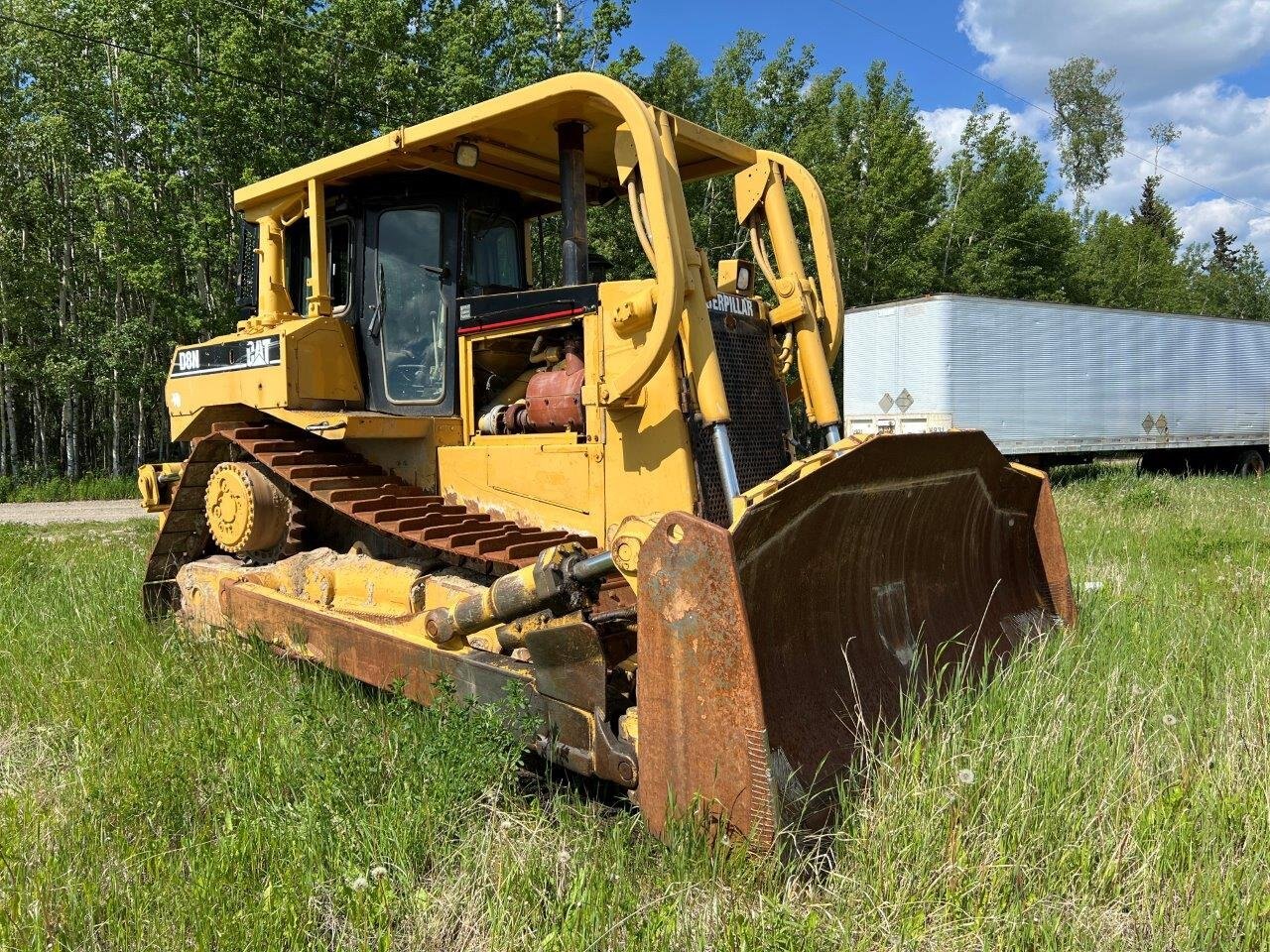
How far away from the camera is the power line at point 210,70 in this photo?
1650 centimetres

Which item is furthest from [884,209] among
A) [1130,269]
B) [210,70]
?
[1130,269]

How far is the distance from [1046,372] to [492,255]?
14.1 m

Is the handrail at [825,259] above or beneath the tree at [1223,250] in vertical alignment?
beneath

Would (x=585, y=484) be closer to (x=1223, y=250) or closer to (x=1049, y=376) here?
(x=1049, y=376)

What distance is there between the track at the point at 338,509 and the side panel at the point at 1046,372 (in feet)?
39.0

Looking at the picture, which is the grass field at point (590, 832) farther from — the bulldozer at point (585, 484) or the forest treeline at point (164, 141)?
the forest treeline at point (164, 141)

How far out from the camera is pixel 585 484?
162 inches

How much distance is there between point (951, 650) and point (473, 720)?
202cm

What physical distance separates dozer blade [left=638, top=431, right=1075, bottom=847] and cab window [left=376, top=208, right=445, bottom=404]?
244cm

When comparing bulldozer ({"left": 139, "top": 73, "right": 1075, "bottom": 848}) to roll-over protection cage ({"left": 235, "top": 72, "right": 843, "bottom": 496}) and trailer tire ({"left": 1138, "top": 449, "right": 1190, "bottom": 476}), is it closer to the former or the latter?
roll-over protection cage ({"left": 235, "top": 72, "right": 843, "bottom": 496})

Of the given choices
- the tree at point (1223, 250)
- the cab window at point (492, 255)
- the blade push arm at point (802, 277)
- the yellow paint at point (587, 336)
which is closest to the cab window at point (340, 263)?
the yellow paint at point (587, 336)

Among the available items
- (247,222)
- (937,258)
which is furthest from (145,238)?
(937,258)

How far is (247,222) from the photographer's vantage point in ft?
19.3

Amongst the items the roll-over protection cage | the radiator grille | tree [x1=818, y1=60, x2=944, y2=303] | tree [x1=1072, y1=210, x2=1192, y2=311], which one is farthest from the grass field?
tree [x1=1072, y1=210, x2=1192, y2=311]
